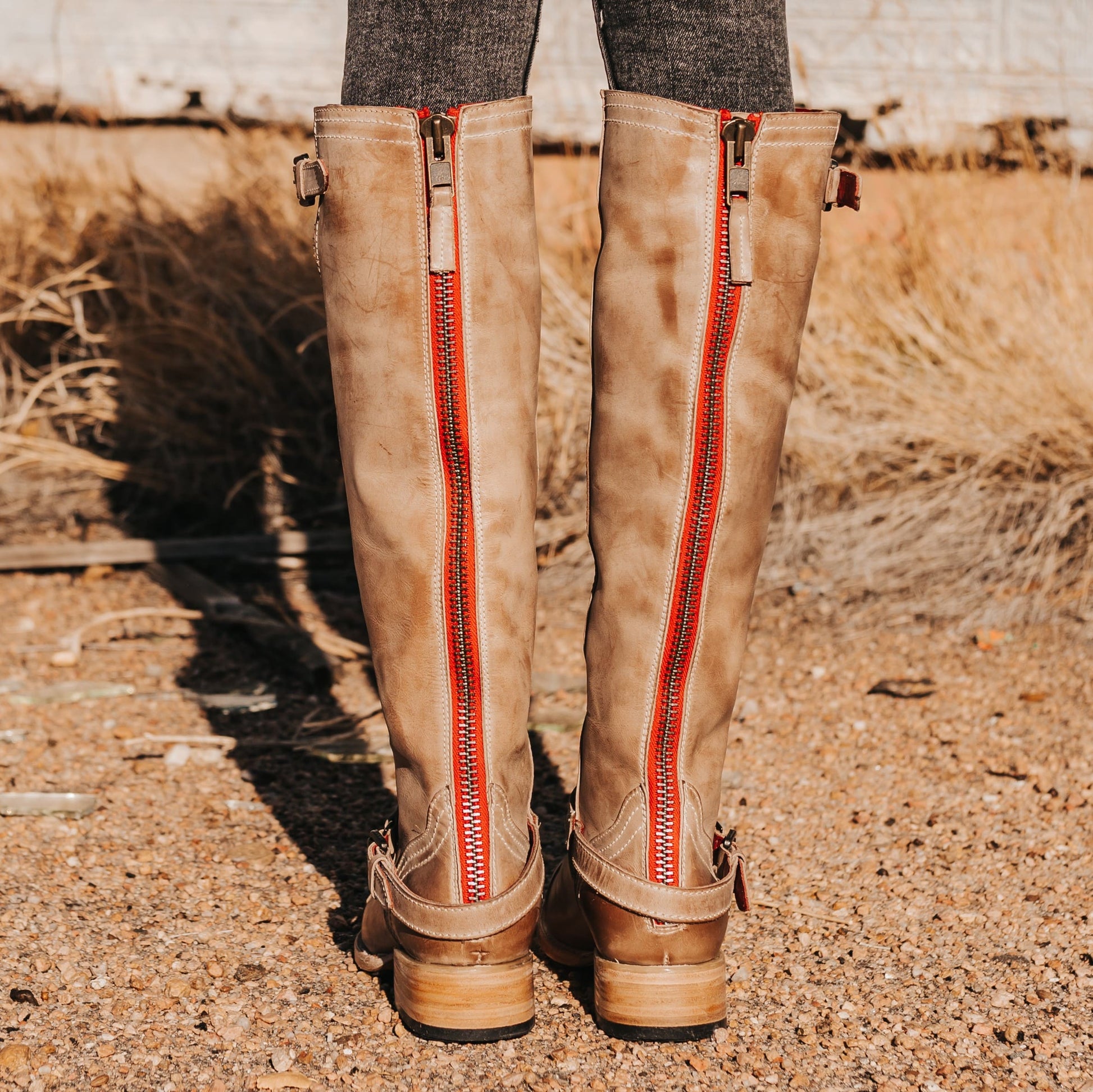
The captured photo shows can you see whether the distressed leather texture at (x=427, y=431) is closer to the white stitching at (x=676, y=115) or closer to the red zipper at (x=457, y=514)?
the red zipper at (x=457, y=514)

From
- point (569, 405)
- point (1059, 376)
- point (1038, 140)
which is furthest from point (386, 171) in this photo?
point (1038, 140)

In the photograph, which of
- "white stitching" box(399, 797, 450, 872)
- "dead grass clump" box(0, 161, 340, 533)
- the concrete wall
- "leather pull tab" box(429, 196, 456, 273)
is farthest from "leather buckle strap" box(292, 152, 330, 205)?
the concrete wall

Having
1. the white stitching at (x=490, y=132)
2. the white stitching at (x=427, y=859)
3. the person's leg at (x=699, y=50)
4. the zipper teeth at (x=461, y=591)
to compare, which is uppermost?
the person's leg at (x=699, y=50)

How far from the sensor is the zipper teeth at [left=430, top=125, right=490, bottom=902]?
107cm

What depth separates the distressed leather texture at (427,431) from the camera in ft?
3.44

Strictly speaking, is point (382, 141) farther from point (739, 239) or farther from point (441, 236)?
point (739, 239)

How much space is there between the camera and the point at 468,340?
1071 millimetres

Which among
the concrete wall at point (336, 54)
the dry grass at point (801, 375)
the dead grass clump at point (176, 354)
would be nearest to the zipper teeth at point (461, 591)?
the dry grass at point (801, 375)

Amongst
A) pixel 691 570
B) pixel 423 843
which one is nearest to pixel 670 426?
pixel 691 570

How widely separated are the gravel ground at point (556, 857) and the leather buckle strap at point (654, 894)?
5.3 inches

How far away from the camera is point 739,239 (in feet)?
3.43

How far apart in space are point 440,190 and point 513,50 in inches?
6.3

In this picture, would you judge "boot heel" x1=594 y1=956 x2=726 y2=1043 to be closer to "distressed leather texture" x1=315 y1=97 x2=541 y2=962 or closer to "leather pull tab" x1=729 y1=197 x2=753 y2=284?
"distressed leather texture" x1=315 y1=97 x2=541 y2=962

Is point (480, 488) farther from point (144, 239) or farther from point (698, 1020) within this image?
point (144, 239)
